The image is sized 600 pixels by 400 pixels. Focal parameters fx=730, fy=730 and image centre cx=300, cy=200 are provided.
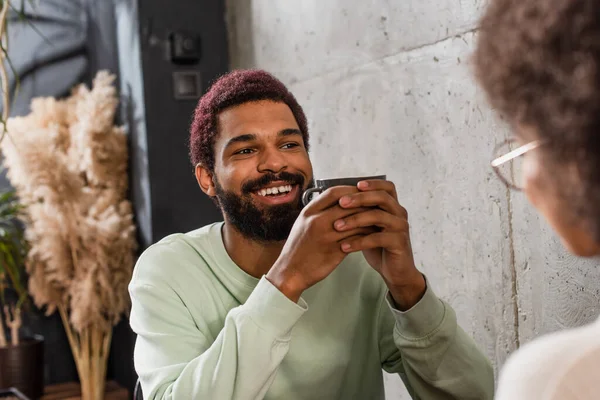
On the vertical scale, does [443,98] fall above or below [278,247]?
above

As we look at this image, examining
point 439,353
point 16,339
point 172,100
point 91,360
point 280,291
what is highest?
point 172,100

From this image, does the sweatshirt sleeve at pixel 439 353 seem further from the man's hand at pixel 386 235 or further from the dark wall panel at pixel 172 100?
the dark wall panel at pixel 172 100

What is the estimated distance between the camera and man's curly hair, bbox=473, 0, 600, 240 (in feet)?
1.95

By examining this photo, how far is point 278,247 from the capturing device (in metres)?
1.60

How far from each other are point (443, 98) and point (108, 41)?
7.42ft

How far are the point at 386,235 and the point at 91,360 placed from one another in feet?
8.20

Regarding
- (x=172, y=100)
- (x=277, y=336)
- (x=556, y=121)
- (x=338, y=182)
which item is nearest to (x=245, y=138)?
(x=338, y=182)

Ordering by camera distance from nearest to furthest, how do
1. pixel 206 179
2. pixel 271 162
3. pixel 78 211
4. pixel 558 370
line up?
1. pixel 558 370
2. pixel 271 162
3. pixel 206 179
4. pixel 78 211

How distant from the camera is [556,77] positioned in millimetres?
612

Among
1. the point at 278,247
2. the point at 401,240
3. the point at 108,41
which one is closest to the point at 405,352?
the point at 401,240

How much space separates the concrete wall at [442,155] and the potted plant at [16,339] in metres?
1.53

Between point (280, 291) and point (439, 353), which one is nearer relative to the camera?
point (280, 291)

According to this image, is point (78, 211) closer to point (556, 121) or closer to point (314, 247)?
point (314, 247)

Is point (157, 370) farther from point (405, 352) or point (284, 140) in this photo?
point (284, 140)
